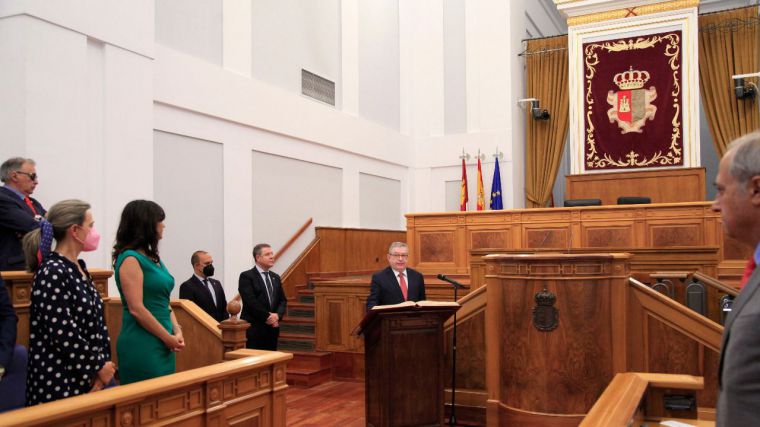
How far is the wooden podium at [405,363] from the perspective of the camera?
13.9 ft

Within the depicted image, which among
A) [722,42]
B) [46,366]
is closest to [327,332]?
[46,366]

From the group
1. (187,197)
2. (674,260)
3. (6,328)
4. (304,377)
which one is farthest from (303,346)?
(6,328)

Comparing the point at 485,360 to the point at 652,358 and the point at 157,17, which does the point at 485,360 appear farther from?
the point at 157,17

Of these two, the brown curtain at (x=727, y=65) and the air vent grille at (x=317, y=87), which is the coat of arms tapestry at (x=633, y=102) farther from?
the air vent grille at (x=317, y=87)

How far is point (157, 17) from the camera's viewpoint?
7.05 meters

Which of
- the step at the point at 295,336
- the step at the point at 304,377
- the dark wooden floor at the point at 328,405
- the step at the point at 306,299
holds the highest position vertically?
the step at the point at 306,299

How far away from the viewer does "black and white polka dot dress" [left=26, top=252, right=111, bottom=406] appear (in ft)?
8.24

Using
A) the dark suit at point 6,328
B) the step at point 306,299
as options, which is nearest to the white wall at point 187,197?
the step at point 306,299

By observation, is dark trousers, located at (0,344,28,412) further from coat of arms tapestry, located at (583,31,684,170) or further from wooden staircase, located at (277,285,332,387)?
coat of arms tapestry, located at (583,31,684,170)

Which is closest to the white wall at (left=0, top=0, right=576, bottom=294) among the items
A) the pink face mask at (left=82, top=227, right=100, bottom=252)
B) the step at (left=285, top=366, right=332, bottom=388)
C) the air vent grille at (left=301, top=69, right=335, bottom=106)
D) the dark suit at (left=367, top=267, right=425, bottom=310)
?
the air vent grille at (left=301, top=69, right=335, bottom=106)

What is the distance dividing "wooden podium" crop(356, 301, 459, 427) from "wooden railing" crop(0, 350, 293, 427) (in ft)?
3.05

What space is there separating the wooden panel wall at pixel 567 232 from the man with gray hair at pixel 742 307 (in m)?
6.48

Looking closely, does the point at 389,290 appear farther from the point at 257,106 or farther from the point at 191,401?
the point at 257,106

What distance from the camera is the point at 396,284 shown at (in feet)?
16.9
